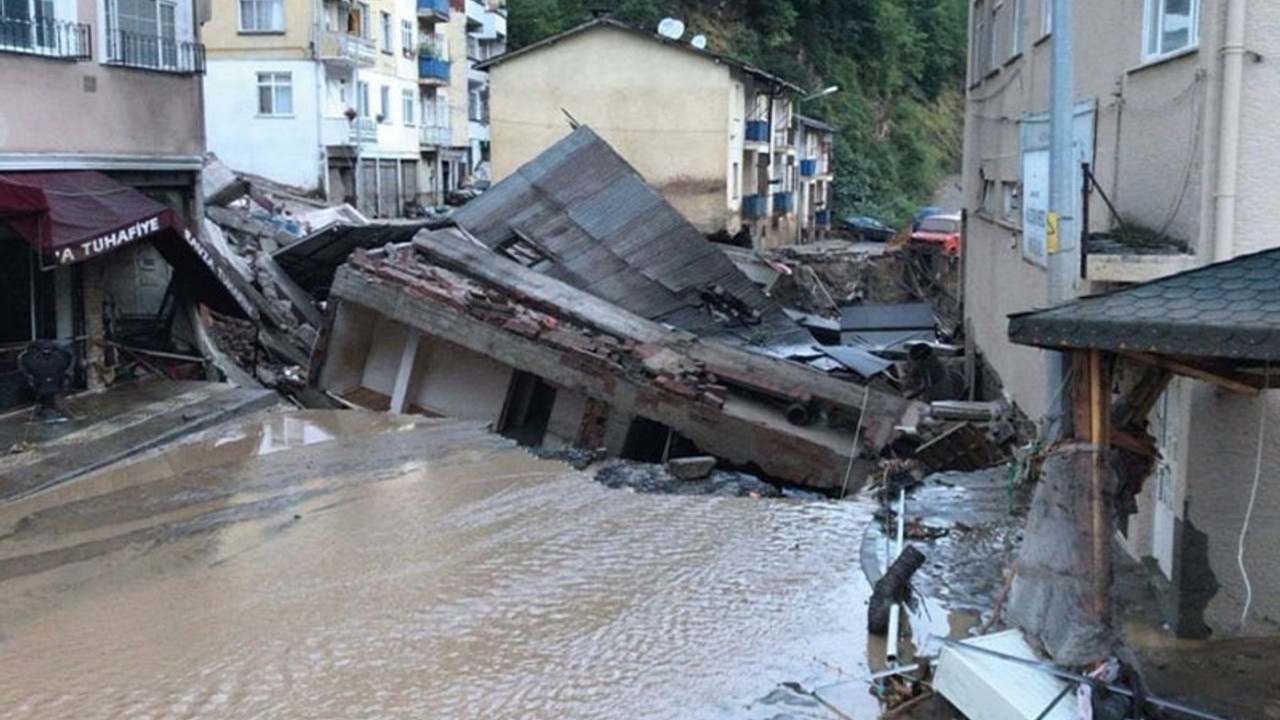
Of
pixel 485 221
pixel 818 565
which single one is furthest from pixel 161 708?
pixel 485 221

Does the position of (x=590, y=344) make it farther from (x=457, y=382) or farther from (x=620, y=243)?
(x=620, y=243)

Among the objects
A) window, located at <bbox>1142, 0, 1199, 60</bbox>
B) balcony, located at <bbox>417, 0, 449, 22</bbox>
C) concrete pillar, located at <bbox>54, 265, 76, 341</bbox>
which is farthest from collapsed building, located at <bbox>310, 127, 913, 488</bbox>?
balcony, located at <bbox>417, 0, 449, 22</bbox>

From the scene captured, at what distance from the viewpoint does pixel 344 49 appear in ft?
137

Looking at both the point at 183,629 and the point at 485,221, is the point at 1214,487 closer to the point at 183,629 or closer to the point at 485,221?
the point at 183,629

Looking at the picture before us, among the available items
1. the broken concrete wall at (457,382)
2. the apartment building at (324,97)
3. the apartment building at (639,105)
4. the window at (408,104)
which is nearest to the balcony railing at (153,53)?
the broken concrete wall at (457,382)

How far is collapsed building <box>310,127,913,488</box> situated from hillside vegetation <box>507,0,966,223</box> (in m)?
32.0

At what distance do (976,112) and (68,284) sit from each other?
47.2ft

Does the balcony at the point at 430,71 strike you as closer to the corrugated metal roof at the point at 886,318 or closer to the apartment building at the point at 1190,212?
the corrugated metal roof at the point at 886,318

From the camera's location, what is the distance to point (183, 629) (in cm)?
866

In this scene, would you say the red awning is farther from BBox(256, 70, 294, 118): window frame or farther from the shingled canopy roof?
BBox(256, 70, 294, 118): window frame

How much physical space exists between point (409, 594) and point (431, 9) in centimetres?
4555

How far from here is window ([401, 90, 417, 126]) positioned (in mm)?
49906

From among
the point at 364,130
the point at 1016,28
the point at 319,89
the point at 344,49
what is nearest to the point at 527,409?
the point at 1016,28

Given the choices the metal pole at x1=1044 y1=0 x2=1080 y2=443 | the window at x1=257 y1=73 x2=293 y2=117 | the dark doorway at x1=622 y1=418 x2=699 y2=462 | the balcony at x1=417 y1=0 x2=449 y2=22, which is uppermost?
the balcony at x1=417 y1=0 x2=449 y2=22
